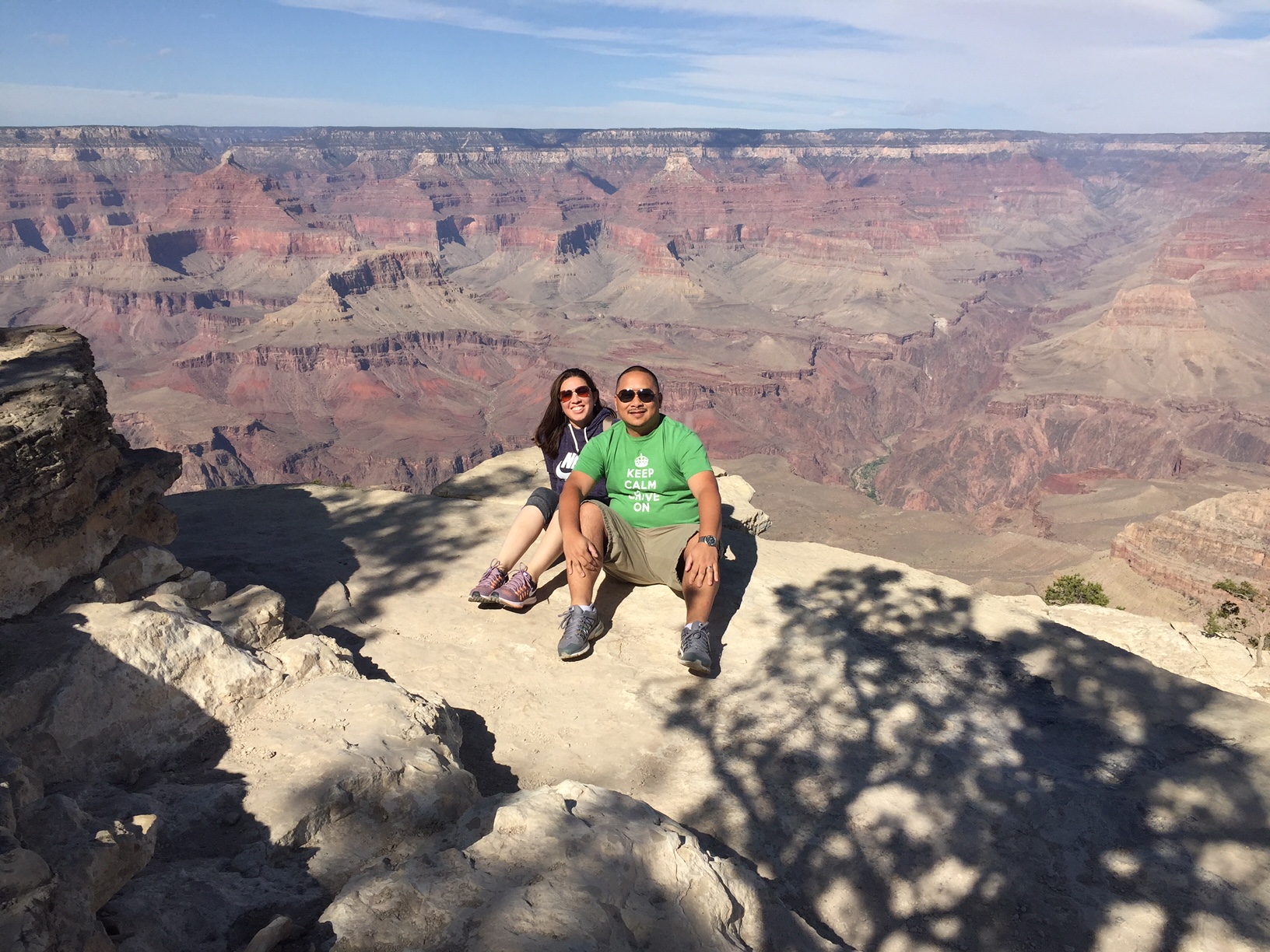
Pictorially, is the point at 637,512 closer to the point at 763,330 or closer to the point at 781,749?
the point at 781,749

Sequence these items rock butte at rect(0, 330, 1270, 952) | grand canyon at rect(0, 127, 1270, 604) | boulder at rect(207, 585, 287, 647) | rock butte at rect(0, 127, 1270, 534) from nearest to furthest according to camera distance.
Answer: rock butte at rect(0, 330, 1270, 952) < boulder at rect(207, 585, 287, 647) < grand canyon at rect(0, 127, 1270, 604) < rock butte at rect(0, 127, 1270, 534)

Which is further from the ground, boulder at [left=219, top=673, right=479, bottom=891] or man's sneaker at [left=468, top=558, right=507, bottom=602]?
boulder at [left=219, top=673, right=479, bottom=891]

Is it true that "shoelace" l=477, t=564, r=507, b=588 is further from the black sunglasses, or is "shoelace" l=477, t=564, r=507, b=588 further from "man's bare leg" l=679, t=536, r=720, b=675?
the black sunglasses

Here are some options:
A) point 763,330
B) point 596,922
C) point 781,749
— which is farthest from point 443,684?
point 763,330

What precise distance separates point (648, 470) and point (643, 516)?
363 mm

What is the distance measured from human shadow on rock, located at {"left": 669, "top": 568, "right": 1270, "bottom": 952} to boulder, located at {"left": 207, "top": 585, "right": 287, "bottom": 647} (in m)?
2.52

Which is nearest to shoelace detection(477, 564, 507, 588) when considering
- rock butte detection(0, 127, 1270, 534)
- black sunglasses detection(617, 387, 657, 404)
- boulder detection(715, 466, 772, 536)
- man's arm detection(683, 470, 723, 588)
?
man's arm detection(683, 470, 723, 588)

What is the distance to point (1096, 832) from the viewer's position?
396 centimetres

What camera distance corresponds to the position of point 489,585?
6.18m

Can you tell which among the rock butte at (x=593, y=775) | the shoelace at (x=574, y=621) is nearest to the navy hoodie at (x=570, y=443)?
the rock butte at (x=593, y=775)

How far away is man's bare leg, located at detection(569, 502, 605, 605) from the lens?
222 inches

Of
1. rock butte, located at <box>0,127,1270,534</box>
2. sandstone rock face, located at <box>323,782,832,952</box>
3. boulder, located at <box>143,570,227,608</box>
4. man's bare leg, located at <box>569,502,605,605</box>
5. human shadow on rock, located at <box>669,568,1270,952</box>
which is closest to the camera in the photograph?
sandstone rock face, located at <box>323,782,832,952</box>

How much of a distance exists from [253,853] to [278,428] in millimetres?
89436

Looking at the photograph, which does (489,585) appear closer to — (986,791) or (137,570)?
(137,570)
